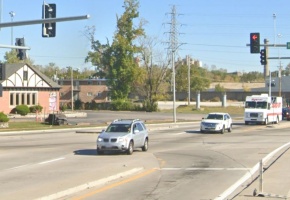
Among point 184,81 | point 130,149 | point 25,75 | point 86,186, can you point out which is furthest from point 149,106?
point 86,186

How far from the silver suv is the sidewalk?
302 inches

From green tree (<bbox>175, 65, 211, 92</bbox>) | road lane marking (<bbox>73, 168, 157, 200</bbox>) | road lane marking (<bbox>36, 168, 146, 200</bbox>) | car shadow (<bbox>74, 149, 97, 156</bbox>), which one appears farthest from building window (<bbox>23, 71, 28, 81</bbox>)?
green tree (<bbox>175, 65, 211, 92</bbox>)

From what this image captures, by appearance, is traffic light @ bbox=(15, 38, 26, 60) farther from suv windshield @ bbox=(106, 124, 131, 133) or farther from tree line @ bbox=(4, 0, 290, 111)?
tree line @ bbox=(4, 0, 290, 111)

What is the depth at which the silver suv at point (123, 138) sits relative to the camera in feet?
84.8

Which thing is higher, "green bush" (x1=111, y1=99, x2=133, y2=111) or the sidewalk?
"green bush" (x1=111, y1=99, x2=133, y2=111)

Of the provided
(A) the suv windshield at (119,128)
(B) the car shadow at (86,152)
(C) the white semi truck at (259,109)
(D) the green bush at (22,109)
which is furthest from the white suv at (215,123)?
(D) the green bush at (22,109)

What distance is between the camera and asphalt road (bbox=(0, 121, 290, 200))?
14180mm

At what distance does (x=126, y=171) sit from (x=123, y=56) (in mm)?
81985

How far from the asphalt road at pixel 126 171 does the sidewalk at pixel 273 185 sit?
860 mm

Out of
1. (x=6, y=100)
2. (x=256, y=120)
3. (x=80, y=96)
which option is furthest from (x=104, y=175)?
(x=80, y=96)

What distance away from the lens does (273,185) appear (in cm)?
1477

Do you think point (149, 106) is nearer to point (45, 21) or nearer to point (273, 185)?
point (45, 21)

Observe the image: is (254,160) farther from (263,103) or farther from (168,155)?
(263,103)

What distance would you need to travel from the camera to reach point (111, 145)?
84.8 ft
